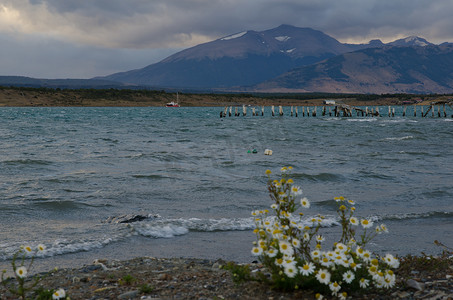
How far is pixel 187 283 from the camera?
19.6ft

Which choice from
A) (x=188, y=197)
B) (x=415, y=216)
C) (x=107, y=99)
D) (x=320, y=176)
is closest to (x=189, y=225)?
(x=188, y=197)

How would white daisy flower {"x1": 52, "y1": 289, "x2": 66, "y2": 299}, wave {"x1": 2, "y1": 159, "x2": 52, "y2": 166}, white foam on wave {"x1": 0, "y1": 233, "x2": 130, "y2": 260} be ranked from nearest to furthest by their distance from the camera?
white daisy flower {"x1": 52, "y1": 289, "x2": 66, "y2": 299}
white foam on wave {"x1": 0, "y1": 233, "x2": 130, "y2": 260}
wave {"x1": 2, "y1": 159, "x2": 52, "y2": 166}

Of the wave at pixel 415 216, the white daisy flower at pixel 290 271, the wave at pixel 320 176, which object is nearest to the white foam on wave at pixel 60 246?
the white daisy flower at pixel 290 271

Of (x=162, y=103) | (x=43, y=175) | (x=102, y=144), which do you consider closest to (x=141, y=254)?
(x=43, y=175)

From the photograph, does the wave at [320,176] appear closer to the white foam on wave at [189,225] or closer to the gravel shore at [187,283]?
the white foam on wave at [189,225]

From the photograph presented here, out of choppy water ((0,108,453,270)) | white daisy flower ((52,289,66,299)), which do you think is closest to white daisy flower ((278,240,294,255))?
white daisy flower ((52,289,66,299))

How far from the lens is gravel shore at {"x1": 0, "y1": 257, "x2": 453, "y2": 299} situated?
Answer: 5.26m

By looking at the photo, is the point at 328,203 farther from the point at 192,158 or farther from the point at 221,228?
the point at 192,158

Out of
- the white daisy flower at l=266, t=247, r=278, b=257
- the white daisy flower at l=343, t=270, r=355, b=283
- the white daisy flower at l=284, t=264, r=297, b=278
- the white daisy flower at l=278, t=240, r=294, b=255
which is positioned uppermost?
the white daisy flower at l=278, t=240, r=294, b=255

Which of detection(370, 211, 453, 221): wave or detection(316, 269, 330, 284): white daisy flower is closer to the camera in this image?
detection(316, 269, 330, 284): white daisy flower

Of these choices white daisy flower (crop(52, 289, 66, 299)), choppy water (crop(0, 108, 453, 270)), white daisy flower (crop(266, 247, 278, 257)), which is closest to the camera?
white daisy flower (crop(266, 247, 278, 257))

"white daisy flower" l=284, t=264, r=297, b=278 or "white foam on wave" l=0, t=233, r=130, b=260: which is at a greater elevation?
"white daisy flower" l=284, t=264, r=297, b=278

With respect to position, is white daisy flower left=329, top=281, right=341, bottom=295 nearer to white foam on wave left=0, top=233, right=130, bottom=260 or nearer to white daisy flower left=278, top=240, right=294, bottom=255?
white daisy flower left=278, top=240, right=294, bottom=255

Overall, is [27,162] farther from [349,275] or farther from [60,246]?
[349,275]
